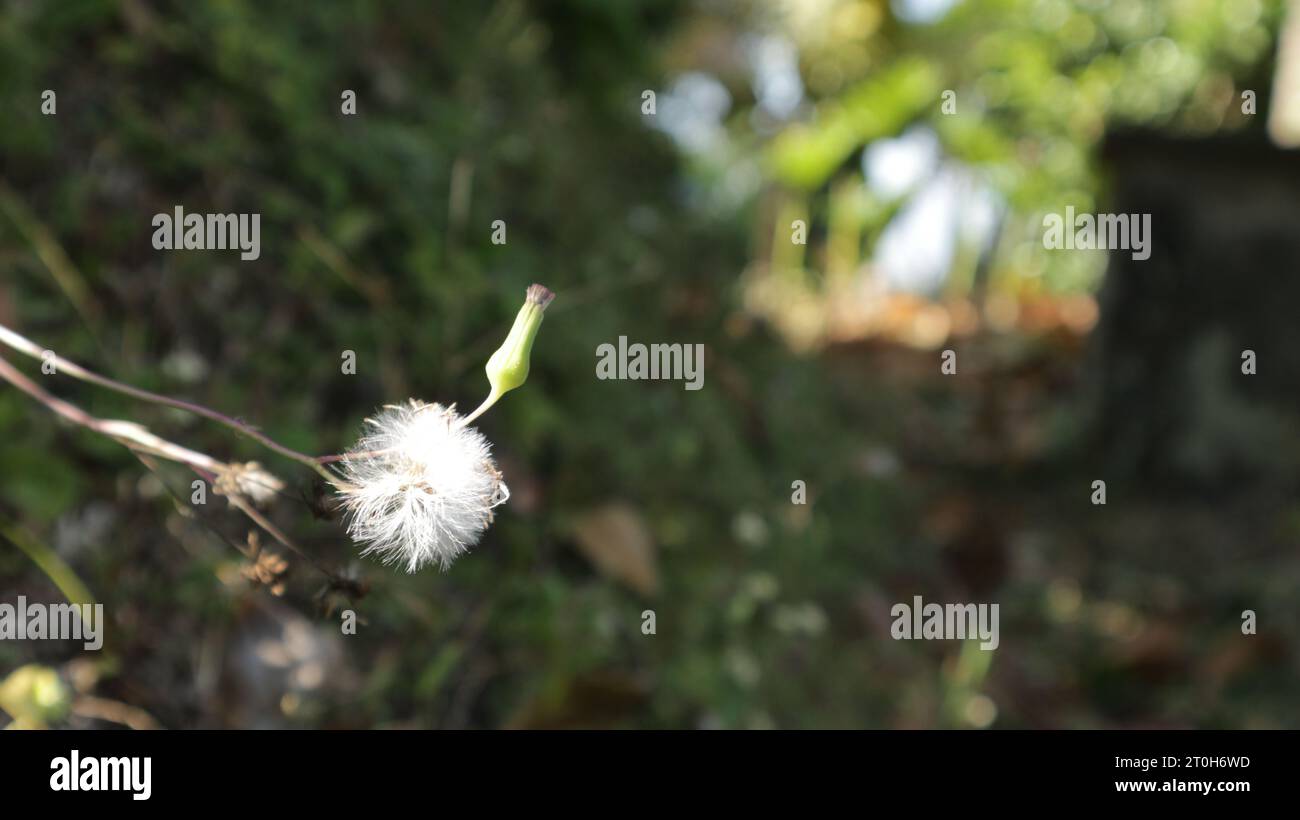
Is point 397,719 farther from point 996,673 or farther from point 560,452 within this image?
point 996,673

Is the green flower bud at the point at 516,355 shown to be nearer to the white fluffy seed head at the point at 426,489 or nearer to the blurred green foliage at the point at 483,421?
the white fluffy seed head at the point at 426,489

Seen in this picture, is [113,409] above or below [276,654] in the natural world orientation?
above

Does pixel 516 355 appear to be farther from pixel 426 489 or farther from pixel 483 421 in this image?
pixel 483 421

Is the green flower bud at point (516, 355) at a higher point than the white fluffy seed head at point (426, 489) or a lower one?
higher

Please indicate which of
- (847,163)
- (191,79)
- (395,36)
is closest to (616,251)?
(395,36)

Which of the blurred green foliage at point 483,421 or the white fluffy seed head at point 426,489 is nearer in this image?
the white fluffy seed head at point 426,489

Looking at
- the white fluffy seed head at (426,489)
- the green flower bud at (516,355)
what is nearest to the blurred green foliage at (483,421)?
the white fluffy seed head at (426,489)

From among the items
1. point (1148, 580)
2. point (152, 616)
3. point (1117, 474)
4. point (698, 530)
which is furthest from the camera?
point (1117, 474)

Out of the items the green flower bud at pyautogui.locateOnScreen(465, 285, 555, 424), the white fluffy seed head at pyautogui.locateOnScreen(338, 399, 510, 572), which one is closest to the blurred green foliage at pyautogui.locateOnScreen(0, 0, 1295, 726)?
the white fluffy seed head at pyautogui.locateOnScreen(338, 399, 510, 572)
